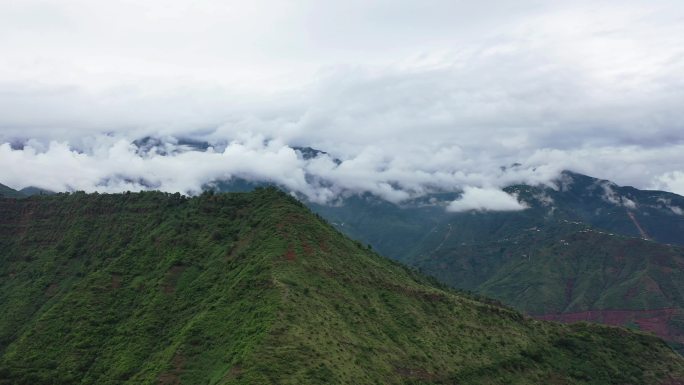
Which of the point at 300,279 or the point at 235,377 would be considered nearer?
the point at 235,377

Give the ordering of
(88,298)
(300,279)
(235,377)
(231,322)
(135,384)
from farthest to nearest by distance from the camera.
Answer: (88,298)
(300,279)
(231,322)
(135,384)
(235,377)

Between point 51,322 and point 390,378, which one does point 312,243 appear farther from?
point 51,322

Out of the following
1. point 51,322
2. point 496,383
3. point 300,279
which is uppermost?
point 300,279

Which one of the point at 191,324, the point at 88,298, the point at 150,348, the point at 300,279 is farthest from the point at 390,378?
the point at 88,298

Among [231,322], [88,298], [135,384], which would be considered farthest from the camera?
[88,298]

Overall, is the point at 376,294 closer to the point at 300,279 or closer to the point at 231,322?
the point at 300,279

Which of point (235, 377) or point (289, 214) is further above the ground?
point (289, 214)
